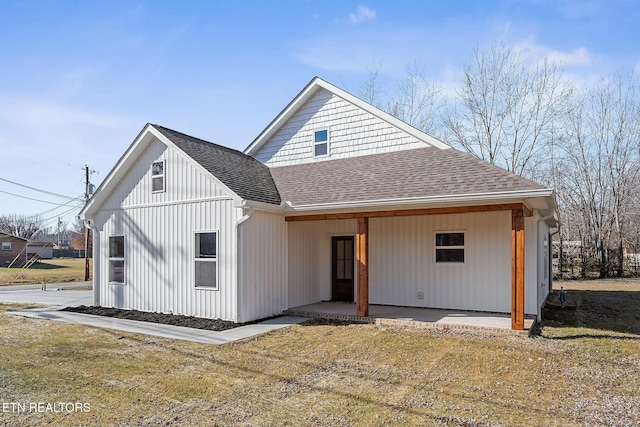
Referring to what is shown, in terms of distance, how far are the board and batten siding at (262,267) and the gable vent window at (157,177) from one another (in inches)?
115

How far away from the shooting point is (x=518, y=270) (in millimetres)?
7926

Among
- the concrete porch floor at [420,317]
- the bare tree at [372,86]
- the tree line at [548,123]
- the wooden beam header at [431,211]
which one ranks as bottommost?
the concrete porch floor at [420,317]

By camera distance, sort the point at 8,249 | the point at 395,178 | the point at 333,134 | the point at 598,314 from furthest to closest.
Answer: the point at 8,249 → the point at 333,134 → the point at 598,314 → the point at 395,178

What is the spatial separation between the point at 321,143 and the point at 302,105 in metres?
1.44

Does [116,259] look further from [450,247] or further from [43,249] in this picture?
[43,249]

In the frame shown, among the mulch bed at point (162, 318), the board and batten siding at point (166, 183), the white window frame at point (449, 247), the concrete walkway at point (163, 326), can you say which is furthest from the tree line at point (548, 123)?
the mulch bed at point (162, 318)

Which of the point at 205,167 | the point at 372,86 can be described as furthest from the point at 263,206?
the point at 372,86

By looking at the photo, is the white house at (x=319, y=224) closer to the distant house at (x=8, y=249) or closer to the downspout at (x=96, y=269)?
the downspout at (x=96, y=269)

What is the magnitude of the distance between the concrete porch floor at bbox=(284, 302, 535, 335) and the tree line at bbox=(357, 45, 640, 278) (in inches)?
684

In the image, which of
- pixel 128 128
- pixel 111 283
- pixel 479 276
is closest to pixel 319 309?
pixel 479 276

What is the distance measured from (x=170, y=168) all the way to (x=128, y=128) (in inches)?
249

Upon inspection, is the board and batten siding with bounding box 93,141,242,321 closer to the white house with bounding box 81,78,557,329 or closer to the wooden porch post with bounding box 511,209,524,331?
the white house with bounding box 81,78,557,329

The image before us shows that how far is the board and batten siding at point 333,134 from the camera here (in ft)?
38.9

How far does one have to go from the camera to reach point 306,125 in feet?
42.5
